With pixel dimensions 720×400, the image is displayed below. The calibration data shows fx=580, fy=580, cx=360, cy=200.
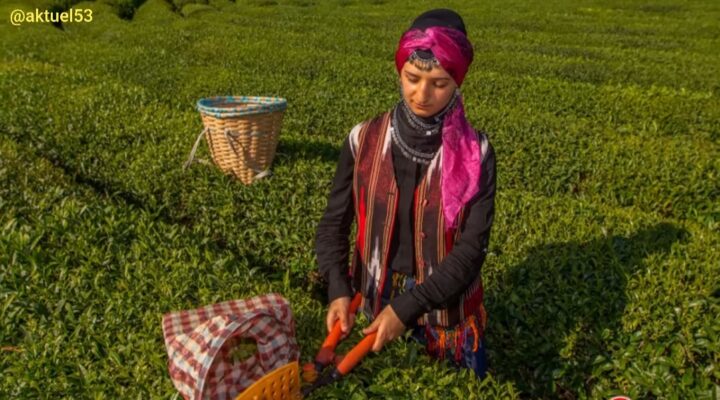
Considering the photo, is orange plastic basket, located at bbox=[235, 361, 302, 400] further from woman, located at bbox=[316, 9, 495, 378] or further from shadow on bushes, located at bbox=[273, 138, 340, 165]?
shadow on bushes, located at bbox=[273, 138, 340, 165]

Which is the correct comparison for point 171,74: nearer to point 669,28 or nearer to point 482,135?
point 482,135

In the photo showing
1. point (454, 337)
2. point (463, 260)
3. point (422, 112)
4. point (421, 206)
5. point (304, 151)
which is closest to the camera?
point (422, 112)

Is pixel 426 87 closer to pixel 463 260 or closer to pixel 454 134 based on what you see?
pixel 454 134

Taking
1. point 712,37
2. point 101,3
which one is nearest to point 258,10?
point 101,3

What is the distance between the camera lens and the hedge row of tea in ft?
A: 10.4

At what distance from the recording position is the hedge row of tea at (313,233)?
3156mm

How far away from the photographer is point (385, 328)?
7.95 ft

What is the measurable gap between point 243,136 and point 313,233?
3.94 feet

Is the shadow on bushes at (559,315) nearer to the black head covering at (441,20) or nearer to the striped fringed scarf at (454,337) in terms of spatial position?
the striped fringed scarf at (454,337)

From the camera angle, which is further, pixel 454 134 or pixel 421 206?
pixel 421 206

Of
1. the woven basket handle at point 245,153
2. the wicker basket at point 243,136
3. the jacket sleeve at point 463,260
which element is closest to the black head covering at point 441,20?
the jacket sleeve at point 463,260

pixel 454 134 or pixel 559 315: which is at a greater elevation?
pixel 454 134

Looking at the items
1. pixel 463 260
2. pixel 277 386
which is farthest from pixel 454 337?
pixel 277 386

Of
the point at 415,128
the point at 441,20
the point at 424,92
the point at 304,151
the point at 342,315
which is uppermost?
the point at 441,20
